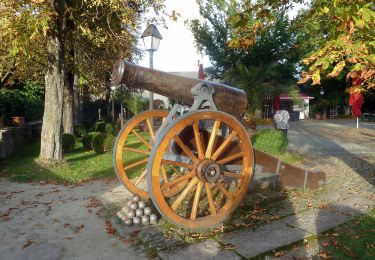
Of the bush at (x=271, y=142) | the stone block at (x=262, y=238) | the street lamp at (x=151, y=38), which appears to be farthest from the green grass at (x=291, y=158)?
the stone block at (x=262, y=238)

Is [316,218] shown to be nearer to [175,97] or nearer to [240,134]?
[240,134]

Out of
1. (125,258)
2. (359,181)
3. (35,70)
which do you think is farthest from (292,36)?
(125,258)

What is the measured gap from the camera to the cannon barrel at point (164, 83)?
199 inches

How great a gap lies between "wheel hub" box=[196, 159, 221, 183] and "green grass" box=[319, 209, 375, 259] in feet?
4.80

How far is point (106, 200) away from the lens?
21.4 feet

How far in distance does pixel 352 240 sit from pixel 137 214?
2.68m

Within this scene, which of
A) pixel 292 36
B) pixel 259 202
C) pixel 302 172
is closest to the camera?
pixel 259 202

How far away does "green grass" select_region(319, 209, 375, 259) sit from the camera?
3.89 m

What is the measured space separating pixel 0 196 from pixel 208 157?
477cm

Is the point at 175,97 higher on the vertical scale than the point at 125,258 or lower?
higher

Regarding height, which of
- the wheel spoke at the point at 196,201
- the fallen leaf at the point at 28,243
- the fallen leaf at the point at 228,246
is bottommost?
the fallen leaf at the point at 28,243

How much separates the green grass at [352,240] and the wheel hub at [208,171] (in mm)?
1464

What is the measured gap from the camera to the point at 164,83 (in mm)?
5281

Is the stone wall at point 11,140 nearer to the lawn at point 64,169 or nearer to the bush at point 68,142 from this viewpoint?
the lawn at point 64,169
